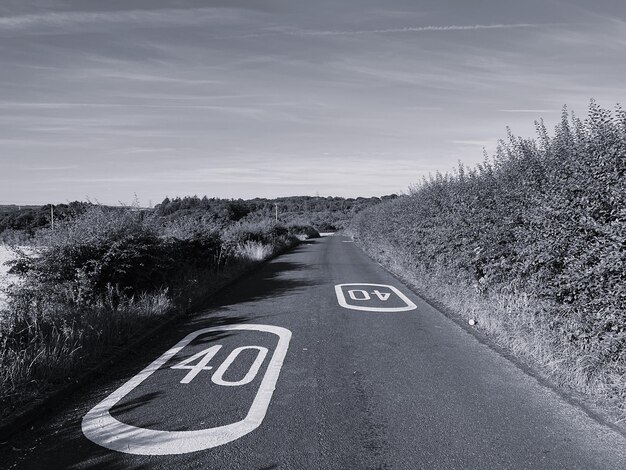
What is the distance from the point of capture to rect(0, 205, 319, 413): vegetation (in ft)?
17.2

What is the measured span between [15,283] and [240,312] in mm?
4110

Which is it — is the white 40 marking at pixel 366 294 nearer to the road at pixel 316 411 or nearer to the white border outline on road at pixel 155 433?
the road at pixel 316 411

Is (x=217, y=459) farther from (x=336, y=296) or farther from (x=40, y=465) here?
(x=336, y=296)

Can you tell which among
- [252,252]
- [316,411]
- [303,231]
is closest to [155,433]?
[316,411]

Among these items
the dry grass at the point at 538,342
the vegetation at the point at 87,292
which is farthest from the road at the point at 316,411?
the vegetation at the point at 87,292

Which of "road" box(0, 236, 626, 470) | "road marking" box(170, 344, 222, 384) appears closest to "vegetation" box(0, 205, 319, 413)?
"road" box(0, 236, 626, 470)

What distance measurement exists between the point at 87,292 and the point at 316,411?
5.64 meters

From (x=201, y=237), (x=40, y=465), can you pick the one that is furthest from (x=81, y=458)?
(x=201, y=237)

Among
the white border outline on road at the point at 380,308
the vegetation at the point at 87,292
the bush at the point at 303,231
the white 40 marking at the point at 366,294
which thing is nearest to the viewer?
the vegetation at the point at 87,292

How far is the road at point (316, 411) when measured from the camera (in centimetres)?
363

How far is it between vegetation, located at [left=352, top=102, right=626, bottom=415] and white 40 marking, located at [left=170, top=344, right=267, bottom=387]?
143 inches

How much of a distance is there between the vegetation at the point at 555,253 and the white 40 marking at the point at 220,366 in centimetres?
362

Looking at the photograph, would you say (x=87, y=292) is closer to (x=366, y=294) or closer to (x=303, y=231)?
(x=366, y=294)

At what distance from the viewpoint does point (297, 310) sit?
31.6 feet
